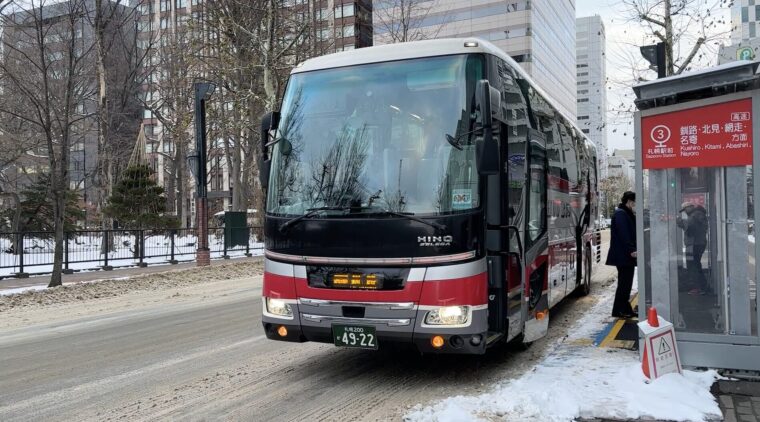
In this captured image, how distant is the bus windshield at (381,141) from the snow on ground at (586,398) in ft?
5.67

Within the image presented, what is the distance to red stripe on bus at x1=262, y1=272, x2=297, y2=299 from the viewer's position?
5.76 m

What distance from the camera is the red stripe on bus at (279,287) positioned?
5.76m

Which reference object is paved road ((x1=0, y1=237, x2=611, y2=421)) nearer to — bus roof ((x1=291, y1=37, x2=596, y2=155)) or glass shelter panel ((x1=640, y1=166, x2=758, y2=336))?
glass shelter panel ((x1=640, y1=166, x2=758, y2=336))

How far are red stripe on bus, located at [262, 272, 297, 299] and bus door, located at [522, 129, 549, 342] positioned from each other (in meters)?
2.46

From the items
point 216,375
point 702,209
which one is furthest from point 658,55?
point 216,375

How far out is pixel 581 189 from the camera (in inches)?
453

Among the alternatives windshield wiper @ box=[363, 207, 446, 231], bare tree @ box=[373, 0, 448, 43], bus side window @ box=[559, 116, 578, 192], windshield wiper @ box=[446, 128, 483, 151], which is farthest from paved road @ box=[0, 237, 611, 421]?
bare tree @ box=[373, 0, 448, 43]

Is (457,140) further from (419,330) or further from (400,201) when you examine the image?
(419,330)

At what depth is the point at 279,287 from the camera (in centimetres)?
584

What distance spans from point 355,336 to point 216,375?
1969mm

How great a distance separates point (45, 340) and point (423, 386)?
6.30 meters

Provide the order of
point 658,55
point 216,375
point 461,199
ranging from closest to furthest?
point 461,199, point 216,375, point 658,55

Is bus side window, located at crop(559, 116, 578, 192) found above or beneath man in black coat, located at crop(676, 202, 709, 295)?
above

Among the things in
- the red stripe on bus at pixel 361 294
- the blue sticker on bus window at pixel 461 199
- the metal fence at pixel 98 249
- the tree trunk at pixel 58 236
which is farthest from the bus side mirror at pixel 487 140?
the metal fence at pixel 98 249
